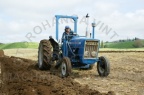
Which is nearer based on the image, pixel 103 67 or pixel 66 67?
pixel 66 67

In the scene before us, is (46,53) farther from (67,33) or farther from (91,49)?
(91,49)

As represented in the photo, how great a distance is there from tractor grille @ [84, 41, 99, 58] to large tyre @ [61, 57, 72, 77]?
40.3 inches

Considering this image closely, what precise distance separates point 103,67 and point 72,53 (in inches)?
58.0

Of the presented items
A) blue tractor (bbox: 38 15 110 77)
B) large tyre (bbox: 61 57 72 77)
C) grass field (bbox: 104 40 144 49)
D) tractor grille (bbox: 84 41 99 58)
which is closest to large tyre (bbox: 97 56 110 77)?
blue tractor (bbox: 38 15 110 77)

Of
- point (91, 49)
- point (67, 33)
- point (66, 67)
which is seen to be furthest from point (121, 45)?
point (66, 67)

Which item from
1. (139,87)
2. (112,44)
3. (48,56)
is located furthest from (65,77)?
(112,44)

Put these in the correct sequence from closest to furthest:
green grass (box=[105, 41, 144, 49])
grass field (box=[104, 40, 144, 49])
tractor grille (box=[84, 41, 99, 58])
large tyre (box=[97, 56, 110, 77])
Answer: large tyre (box=[97, 56, 110, 77])
tractor grille (box=[84, 41, 99, 58])
grass field (box=[104, 40, 144, 49])
green grass (box=[105, 41, 144, 49])

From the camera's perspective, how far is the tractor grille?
42.3 feet

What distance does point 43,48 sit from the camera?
47.1 ft

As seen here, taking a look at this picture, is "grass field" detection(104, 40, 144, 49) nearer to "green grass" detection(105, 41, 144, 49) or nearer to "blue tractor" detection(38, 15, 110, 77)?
"green grass" detection(105, 41, 144, 49)

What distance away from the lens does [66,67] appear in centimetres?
1209

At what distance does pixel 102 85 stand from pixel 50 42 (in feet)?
16.4

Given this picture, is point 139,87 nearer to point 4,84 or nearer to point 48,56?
point 4,84

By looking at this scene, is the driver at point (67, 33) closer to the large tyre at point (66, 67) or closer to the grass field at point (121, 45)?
the large tyre at point (66, 67)
